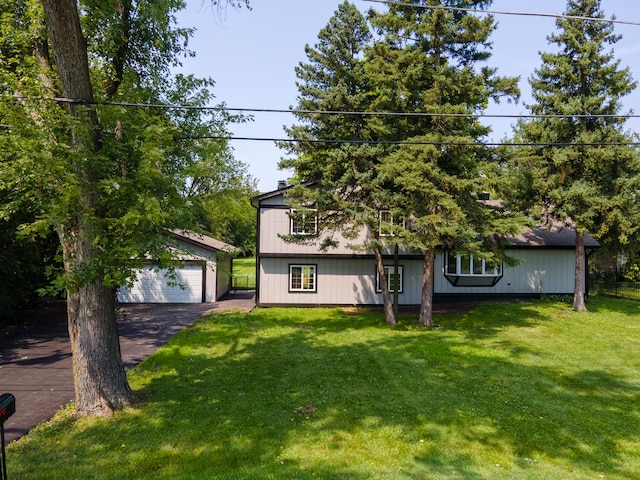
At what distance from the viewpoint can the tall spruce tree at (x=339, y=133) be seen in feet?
48.2

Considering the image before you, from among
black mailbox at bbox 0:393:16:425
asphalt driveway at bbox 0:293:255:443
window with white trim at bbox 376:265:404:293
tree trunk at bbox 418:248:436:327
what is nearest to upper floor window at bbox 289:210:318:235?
window with white trim at bbox 376:265:404:293

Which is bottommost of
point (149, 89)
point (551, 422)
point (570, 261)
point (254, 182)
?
point (551, 422)

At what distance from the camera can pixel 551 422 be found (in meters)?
7.29

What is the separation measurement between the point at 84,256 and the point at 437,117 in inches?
461

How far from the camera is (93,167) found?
684 cm

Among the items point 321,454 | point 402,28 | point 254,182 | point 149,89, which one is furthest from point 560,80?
point 254,182

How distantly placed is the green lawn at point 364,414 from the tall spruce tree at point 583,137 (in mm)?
6287

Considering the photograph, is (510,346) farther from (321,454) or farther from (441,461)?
(321,454)

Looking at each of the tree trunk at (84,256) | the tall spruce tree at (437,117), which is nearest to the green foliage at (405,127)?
the tall spruce tree at (437,117)

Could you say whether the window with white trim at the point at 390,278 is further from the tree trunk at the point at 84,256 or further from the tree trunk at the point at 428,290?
the tree trunk at the point at 84,256

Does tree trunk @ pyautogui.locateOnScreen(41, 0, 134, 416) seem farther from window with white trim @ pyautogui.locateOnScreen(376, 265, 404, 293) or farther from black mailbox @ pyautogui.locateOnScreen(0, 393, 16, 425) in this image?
window with white trim @ pyautogui.locateOnScreen(376, 265, 404, 293)

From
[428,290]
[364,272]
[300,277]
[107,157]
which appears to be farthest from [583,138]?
[107,157]

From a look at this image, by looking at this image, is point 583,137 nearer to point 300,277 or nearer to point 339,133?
point 339,133

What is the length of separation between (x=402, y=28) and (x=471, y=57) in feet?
8.96
